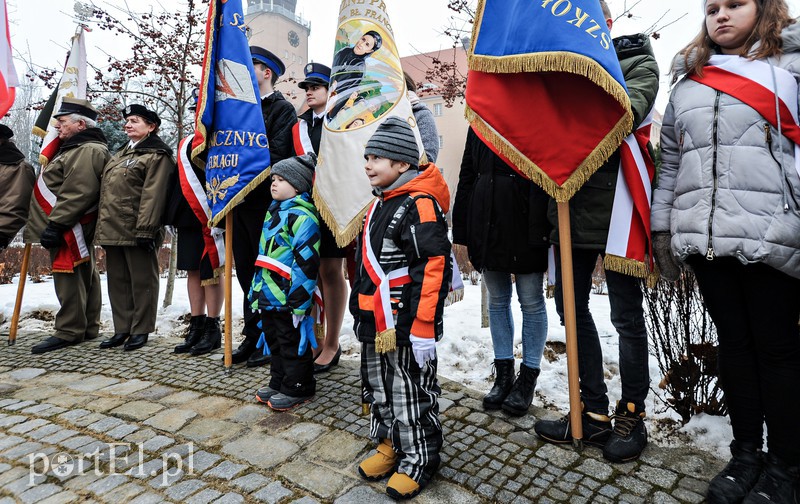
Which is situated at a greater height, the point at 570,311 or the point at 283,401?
the point at 570,311

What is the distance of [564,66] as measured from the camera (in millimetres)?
2209

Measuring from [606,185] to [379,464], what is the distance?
184 cm

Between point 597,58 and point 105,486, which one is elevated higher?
point 597,58

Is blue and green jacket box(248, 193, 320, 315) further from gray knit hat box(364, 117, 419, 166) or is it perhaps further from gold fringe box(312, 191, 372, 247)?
gray knit hat box(364, 117, 419, 166)

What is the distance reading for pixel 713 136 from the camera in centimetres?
206

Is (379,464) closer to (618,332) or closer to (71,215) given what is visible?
(618,332)

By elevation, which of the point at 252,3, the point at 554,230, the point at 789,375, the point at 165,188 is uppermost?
the point at 252,3

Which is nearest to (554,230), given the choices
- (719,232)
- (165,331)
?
(719,232)

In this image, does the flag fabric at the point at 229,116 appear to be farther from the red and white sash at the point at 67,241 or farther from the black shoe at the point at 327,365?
the red and white sash at the point at 67,241

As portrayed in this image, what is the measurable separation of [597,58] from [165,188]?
156 inches

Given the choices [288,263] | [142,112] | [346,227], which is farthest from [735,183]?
[142,112]

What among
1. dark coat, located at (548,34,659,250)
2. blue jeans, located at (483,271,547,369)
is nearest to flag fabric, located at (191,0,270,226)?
blue jeans, located at (483,271,547,369)

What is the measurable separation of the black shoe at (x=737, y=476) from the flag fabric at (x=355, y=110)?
2.31 meters

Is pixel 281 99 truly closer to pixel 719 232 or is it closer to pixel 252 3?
pixel 719 232
